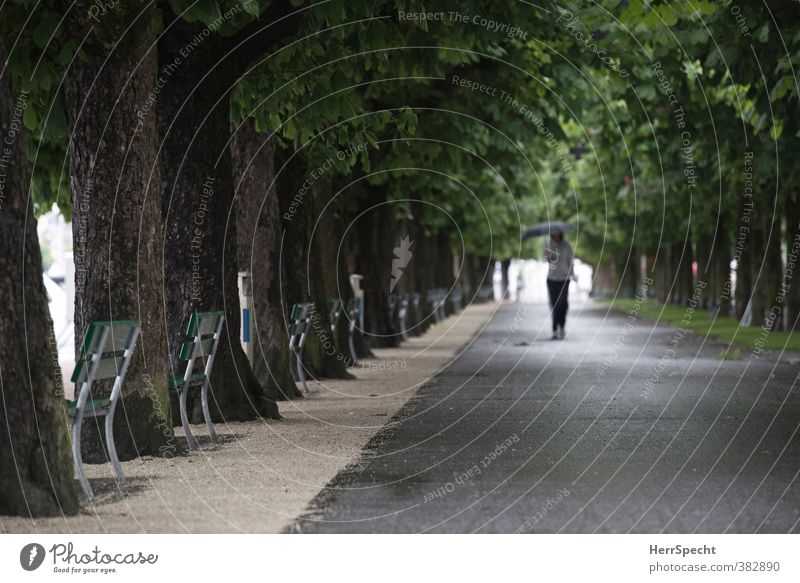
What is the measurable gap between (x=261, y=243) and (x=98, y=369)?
9.47m

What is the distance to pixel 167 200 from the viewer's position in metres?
15.4

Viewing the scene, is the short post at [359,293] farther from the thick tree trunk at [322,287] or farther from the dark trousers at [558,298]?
the thick tree trunk at [322,287]

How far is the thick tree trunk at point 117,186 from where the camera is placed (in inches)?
494

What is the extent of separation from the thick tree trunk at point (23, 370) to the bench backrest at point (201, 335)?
11.2 ft

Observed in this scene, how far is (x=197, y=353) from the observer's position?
1340cm

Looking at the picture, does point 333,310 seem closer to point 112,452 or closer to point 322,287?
point 322,287

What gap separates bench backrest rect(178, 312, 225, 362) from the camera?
13242 mm

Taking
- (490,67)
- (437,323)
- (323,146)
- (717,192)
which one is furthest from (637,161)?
(323,146)

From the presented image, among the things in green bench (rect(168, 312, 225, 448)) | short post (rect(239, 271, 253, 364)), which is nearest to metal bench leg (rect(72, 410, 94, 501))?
green bench (rect(168, 312, 225, 448))

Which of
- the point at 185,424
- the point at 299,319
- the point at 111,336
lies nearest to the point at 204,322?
the point at 185,424

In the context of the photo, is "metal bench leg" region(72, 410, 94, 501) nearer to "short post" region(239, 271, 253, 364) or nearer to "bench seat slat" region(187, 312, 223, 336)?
"bench seat slat" region(187, 312, 223, 336)

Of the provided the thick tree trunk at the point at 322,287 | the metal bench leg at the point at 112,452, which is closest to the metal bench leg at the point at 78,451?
the metal bench leg at the point at 112,452

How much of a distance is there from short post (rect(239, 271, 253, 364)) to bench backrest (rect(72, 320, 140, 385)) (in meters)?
7.58

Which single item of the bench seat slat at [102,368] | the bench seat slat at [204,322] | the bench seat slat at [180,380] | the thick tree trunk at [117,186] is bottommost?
the bench seat slat at [180,380]
